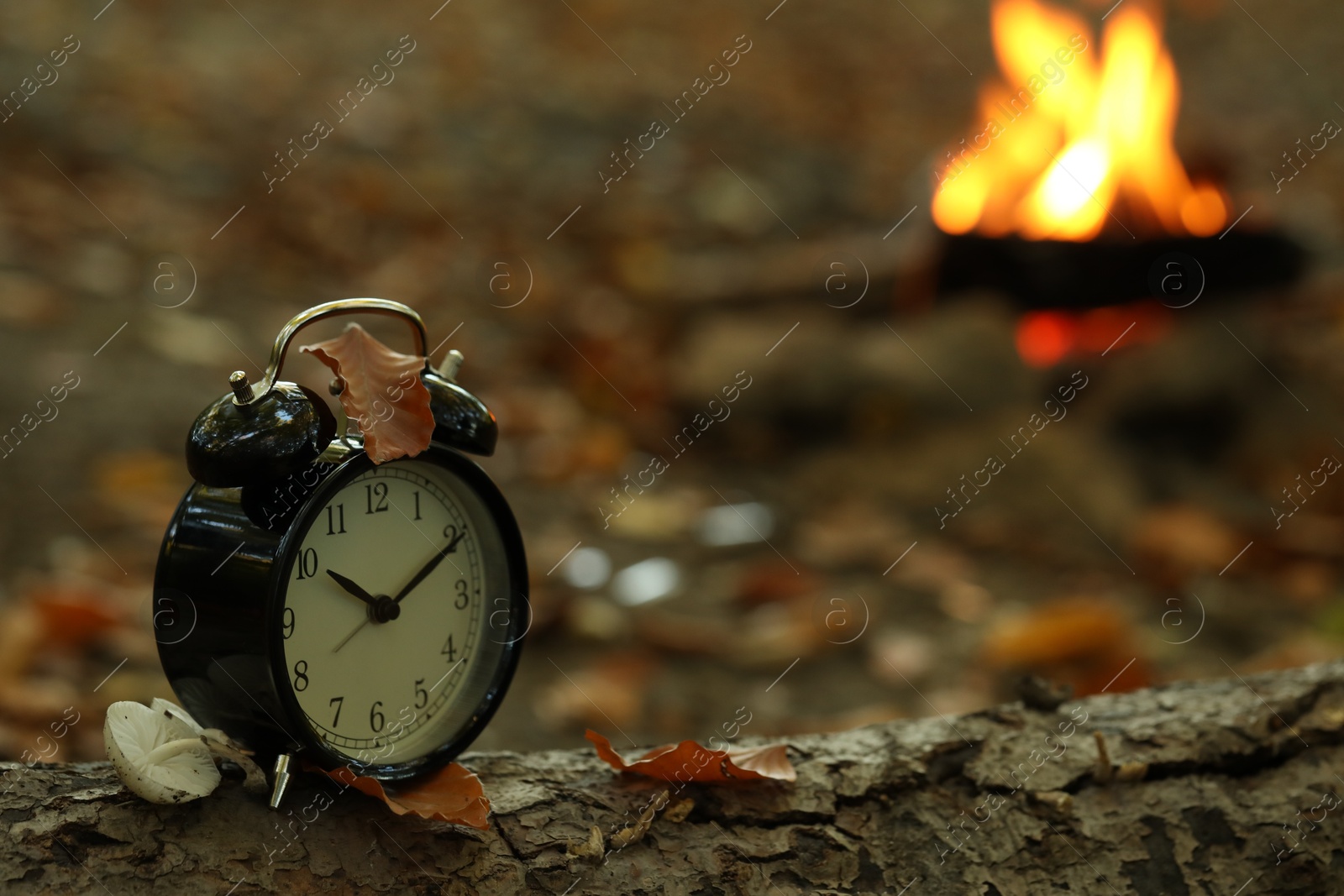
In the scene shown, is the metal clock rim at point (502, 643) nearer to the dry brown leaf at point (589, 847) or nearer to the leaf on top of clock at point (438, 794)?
the leaf on top of clock at point (438, 794)

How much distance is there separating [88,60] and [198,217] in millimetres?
1464

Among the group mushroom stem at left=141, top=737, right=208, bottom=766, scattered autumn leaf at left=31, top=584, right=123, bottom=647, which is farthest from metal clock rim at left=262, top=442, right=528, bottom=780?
scattered autumn leaf at left=31, top=584, right=123, bottom=647

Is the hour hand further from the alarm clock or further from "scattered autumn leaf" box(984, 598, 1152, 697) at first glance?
"scattered autumn leaf" box(984, 598, 1152, 697)

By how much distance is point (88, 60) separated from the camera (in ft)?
16.8

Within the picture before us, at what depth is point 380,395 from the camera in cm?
114

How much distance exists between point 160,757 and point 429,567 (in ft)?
1.03

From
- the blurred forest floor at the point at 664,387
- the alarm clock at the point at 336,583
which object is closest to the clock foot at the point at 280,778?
the alarm clock at the point at 336,583

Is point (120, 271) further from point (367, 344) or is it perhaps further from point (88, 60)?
point (367, 344)

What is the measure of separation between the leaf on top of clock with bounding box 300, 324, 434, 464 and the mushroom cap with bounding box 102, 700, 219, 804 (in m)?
0.35

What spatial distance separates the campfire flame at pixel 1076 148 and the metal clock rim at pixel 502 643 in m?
2.70

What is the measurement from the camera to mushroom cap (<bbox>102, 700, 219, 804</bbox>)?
1098 mm

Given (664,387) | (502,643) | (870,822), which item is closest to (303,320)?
Answer: (502,643)

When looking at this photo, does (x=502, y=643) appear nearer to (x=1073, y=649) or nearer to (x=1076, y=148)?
(x=1073, y=649)

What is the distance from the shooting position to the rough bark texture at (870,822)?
1114 mm
